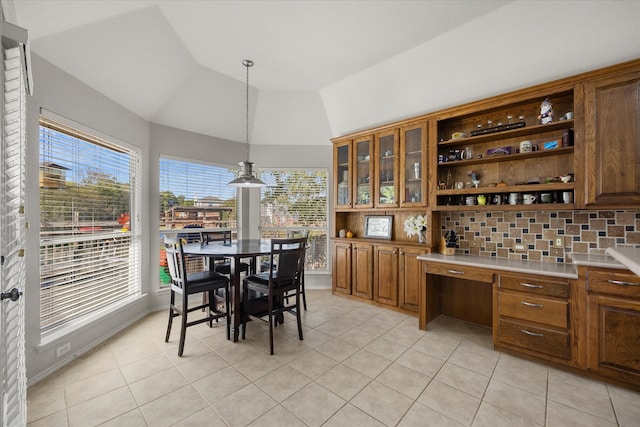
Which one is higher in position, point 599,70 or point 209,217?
point 599,70

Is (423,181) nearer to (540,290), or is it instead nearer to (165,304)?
(540,290)

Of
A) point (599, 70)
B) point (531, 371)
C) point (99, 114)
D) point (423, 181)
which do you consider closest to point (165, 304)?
point (99, 114)

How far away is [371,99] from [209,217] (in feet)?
9.85

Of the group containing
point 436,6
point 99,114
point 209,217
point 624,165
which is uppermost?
point 436,6

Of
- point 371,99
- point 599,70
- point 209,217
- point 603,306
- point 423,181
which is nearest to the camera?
point 603,306

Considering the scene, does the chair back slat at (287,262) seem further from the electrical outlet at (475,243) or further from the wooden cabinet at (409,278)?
the electrical outlet at (475,243)

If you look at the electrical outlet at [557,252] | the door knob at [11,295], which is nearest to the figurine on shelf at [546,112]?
the electrical outlet at [557,252]

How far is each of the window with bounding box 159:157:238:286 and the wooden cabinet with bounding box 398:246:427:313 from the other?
9.14 feet

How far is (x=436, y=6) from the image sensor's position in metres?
2.34

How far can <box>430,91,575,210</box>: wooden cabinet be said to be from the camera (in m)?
2.57

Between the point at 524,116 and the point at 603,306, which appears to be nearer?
the point at 603,306

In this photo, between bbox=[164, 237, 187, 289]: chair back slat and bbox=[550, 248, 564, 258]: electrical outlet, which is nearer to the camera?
bbox=[164, 237, 187, 289]: chair back slat

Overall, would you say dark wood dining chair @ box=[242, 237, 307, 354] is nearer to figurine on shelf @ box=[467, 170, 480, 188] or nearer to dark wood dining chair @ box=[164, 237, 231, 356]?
dark wood dining chair @ box=[164, 237, 231, 356]

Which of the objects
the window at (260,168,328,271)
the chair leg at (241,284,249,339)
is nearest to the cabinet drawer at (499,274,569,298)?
the chair leg at (241,284,249,339)
